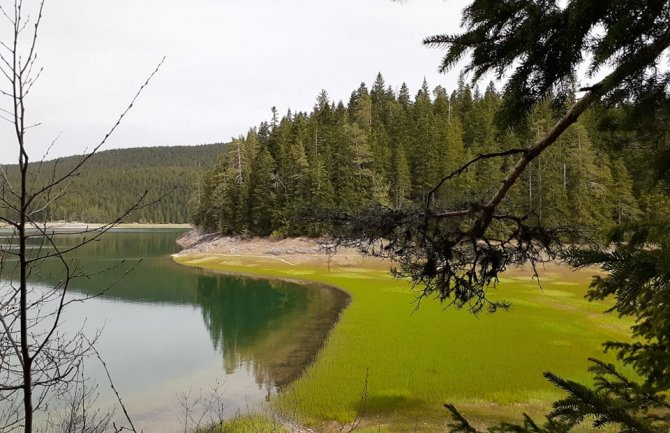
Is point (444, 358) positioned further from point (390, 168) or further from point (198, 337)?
point (390, 168)

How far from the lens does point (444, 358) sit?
1794cm

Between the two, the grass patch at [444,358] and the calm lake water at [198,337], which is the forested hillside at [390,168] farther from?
the grass patch at [444,358]

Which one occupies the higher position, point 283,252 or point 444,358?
point 283,252

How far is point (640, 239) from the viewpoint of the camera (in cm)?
414

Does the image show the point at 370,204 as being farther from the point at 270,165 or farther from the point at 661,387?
the point at 270,165

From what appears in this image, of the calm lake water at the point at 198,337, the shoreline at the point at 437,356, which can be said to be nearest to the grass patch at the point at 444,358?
the shoreline at the point at 437,356

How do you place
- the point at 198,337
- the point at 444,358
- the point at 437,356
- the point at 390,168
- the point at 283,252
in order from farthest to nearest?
the point at 390,168 → the point at 283,252 → the point at 198,337 → the point at 437,356 → the point at 444,358

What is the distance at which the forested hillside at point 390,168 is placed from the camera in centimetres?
5509

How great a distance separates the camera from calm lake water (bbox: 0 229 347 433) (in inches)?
591

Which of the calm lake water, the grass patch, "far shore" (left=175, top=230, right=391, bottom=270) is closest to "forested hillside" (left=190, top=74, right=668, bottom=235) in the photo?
"far shore" (left=175, top=230, right=391, bottom=270)

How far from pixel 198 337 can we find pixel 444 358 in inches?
511

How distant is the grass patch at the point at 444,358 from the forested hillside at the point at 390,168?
20.7 meters

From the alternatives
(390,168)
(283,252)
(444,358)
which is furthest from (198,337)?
(390,168)

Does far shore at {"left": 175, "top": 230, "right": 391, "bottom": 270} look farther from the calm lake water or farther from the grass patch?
the grass patch
